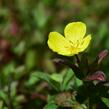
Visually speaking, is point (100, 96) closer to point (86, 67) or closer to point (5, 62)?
point (86, 67)

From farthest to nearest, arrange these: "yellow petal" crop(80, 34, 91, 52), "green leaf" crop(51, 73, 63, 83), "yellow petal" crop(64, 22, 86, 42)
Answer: "green leaf" crop(51, 73, 63, 83) → "yellow petal" crop(64, 22, 86, 42) → "yellow petal" crop(80, 34, 91, 52)

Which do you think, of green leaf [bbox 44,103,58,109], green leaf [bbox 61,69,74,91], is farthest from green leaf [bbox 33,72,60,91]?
green leaf [bbox 44,103,58,109]

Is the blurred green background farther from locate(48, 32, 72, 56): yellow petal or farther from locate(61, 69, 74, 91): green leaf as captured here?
locate(48, 32, 72, 56): yellow petal

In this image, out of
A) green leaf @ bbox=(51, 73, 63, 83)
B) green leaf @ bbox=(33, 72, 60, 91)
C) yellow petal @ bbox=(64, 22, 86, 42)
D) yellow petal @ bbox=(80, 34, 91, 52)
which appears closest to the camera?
yellow petal @ bbox=(80, 34, 91, 52)

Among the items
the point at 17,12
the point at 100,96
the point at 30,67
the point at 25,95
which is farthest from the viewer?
the point at 17,12

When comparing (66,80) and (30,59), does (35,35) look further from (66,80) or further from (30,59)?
(66,80)

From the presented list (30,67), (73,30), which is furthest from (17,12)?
(73,30)

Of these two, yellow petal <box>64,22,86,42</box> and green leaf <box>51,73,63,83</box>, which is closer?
yellow petal <box>64,22,86,42</box>
